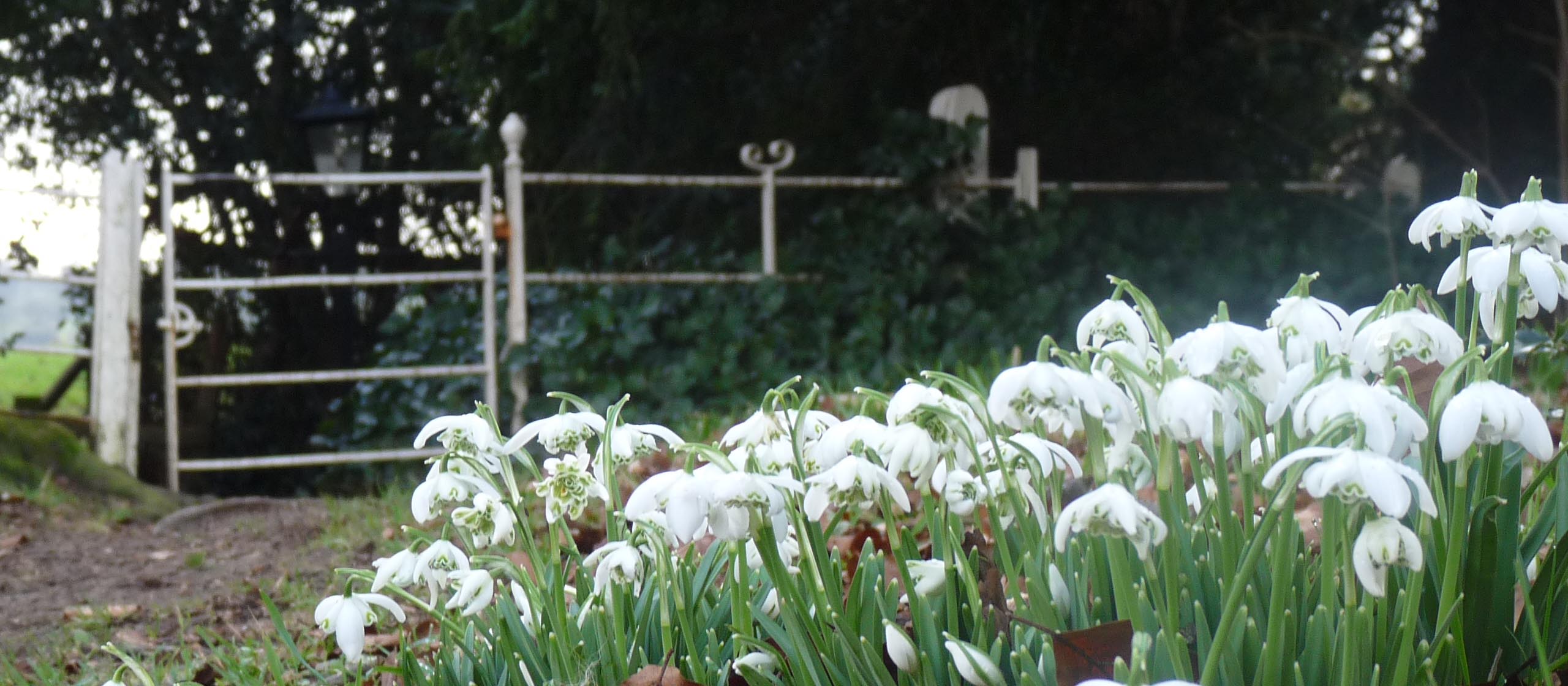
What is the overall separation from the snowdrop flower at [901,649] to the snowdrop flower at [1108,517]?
0.22 metres

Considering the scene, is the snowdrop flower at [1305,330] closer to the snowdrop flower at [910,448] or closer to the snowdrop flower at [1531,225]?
the snowdrop flower at [1531,225]

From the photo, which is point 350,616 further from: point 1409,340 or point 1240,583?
point 1409,340

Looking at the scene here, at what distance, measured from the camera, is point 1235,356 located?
1.08 m

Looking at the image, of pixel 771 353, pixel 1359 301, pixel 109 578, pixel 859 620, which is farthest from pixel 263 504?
pixel 1359 301

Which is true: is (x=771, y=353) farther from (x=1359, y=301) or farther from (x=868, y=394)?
(x=868, y=394)

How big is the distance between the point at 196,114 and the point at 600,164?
3.28 meters

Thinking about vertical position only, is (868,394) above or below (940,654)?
above

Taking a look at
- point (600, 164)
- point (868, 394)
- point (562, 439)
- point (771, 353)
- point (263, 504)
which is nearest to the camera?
point (868, 394)

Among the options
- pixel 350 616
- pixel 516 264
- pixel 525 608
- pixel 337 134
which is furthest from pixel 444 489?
pixel 337 134

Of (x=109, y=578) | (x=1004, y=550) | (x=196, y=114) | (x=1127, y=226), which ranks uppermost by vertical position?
(x=196, y=114)

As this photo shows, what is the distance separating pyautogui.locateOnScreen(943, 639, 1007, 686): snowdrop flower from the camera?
1122mm

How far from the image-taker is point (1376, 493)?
0.93 meters

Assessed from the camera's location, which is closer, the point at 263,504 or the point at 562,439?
the point at 562,439

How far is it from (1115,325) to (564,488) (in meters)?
0.59
